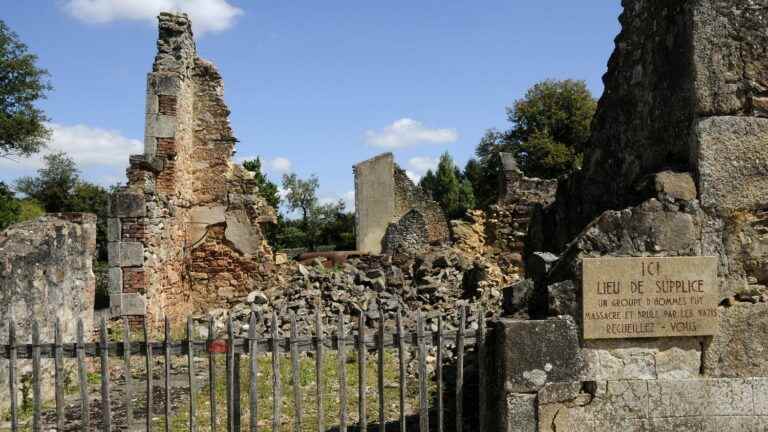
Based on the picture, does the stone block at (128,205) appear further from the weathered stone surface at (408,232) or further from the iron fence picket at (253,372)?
the weathered stone surface at (408,232)

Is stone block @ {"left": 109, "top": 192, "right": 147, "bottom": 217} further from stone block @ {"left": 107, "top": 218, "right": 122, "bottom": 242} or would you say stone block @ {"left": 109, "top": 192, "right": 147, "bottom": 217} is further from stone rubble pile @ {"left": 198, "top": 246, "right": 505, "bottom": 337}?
stone rubble pile @ {"left": 198, "top": 246, "right": 505, "bottom": 337}

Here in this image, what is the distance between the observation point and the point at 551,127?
4072cm

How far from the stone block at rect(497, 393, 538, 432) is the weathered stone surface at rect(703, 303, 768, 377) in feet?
4.29

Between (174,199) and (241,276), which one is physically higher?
(174,199)

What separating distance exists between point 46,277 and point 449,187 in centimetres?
5049

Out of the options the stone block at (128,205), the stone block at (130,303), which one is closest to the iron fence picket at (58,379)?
the stone block at (130,303)

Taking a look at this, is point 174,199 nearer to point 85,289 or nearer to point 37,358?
point 85,289

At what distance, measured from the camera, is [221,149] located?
15.1m

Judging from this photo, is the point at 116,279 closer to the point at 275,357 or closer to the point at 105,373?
the point at 105,373

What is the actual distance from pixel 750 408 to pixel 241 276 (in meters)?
11.5

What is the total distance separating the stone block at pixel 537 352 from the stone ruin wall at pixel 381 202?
2633 centimetres

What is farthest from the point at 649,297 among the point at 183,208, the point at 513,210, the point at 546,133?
the point at 546,133

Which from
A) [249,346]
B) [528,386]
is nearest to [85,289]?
[249,346]

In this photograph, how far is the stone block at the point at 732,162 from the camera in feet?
15.6
